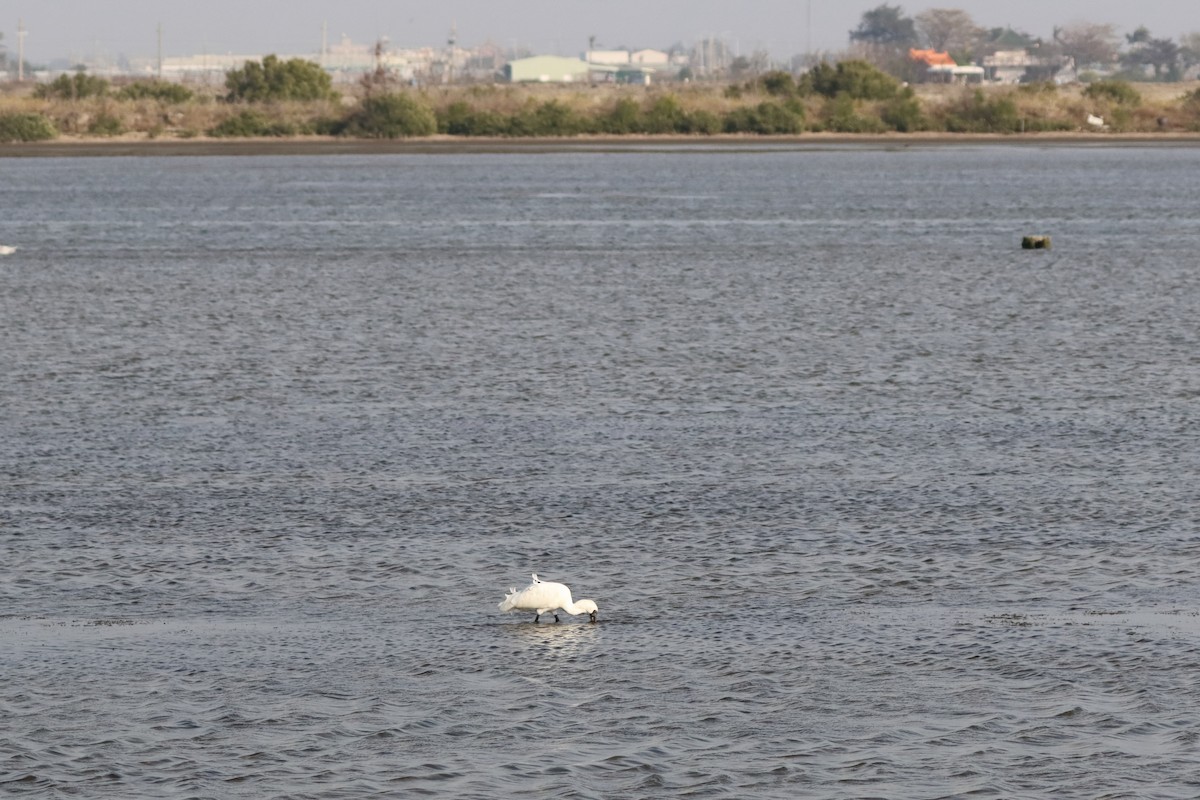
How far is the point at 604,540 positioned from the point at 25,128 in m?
150

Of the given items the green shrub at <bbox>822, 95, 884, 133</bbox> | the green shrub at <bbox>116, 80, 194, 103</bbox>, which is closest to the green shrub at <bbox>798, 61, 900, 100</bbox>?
the green shrub at <bbox>822, 95, 884, 133</bbox>

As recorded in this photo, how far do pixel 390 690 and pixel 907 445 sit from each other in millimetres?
11580

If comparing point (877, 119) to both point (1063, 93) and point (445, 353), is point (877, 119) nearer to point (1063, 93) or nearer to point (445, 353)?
point (1063, 93)

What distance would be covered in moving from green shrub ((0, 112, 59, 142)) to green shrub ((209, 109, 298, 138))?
13.1 m

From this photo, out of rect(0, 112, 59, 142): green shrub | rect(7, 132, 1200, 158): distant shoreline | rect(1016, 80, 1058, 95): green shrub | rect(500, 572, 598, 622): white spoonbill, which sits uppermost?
rect(1016, 80, 1058, 95): green shrub

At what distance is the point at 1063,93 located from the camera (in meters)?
191

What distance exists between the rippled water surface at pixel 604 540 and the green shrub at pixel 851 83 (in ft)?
426

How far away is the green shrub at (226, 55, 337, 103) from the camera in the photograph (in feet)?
580

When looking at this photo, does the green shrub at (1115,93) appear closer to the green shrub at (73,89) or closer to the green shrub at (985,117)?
the green shrub at (985,117)

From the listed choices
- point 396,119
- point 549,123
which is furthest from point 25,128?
point 549,123

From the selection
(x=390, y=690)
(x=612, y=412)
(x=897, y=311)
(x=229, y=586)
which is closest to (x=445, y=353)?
(x=612, y=412)

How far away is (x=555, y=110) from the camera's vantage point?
6501 inches

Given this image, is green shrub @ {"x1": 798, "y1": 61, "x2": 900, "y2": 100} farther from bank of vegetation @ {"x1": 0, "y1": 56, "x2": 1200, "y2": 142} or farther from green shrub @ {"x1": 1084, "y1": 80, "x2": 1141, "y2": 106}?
green shrub @ {"x1": 1084, "y1": 80, "x2": 1141, "y2": 106}

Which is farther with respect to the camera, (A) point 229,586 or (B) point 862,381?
(B) point 862,381
